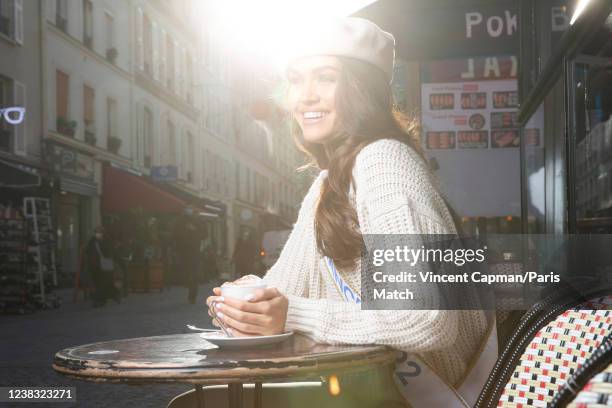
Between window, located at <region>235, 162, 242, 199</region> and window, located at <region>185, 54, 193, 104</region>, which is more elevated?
window, located at <region>185, 54, 193, 104</region>

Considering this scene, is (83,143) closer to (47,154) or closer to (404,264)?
(47,154)

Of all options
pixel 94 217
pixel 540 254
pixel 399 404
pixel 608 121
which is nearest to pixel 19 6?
pixel 94 217

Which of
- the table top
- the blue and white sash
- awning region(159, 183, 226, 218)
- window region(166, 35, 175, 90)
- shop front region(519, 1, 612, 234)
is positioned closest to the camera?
the table top

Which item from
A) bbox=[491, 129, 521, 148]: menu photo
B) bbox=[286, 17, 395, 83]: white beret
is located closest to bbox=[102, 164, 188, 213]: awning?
bbox=[491, 129, 521, 148]: menu photo

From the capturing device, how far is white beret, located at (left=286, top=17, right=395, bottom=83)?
1.42 meters

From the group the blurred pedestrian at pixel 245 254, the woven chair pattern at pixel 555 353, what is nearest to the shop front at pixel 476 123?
the blurred pedestrian at pixel 245 254

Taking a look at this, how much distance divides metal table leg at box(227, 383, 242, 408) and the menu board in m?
2.09

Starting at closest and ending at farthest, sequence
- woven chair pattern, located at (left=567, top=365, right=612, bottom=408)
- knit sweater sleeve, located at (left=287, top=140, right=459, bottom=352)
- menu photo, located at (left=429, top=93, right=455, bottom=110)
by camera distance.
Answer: woven chair pattern, located at (left=567, top=365, right=612, bottom=408) < knit sweater sleeve, located at (left=287, top=140, right=459, bottom=352) < menu photo, located at (left=429, top=93, right=455, bottom=110)

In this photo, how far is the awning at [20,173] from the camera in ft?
12.5

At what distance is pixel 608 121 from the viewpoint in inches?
70.9

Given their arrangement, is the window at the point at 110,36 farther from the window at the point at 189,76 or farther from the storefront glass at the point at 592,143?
the storefront glass at the point at 592,143

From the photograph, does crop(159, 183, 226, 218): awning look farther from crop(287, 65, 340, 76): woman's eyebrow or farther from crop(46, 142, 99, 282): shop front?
crop(287, 65, 340, 76): woman's eyebrow

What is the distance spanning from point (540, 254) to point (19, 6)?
284cm

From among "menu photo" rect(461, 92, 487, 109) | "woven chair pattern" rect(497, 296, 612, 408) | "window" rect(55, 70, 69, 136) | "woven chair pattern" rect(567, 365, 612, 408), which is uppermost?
"window" rect(55, 70, 69, 136)
